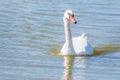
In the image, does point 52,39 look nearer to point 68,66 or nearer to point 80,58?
point 80,58

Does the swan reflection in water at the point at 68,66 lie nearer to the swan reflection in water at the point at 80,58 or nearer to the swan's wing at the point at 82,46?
the swan reflection in water at the point at 80,58

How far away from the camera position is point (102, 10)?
20328mm

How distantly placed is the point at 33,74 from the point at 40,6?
7767 millimetres

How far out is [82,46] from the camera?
15.5 metres

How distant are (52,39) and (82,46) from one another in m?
1.50

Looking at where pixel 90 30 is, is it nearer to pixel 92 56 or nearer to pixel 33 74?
pixel 92 56

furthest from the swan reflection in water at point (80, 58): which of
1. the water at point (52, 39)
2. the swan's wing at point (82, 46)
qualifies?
the swan's wing at point (82, 46)

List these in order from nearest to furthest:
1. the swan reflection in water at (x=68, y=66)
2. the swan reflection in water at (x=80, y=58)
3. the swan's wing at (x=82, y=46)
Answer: the swan reflection in water at (x=68, y=66) < the swan reflection in water at (x=80, y=58) < the swan's wing at (x=82, y=46)

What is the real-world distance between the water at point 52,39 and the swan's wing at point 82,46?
0.49ft

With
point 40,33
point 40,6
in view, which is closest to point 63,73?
point 40,33

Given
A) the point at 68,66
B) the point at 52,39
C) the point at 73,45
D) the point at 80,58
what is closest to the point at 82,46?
the point at 73,45

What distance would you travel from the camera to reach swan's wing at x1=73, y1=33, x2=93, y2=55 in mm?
15305

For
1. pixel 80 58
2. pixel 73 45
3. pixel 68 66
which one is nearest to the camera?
pixel 68 66

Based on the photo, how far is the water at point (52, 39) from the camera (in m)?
13.5
